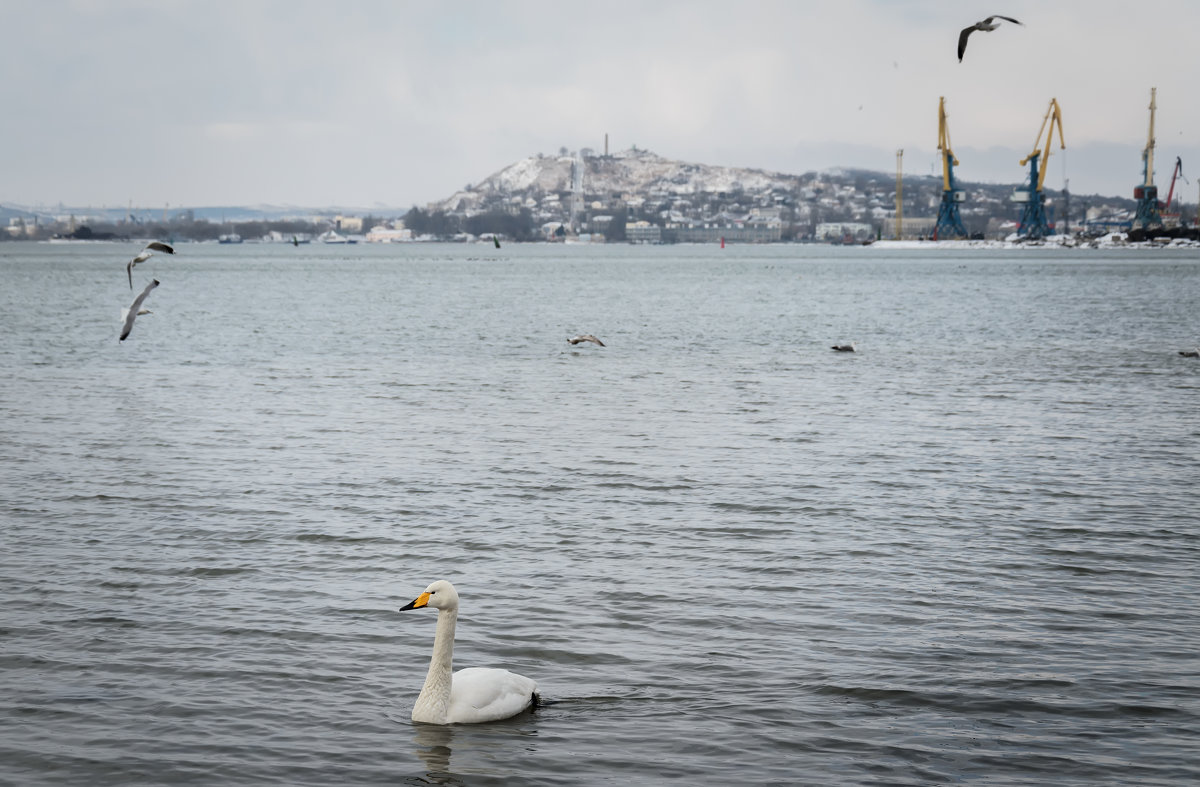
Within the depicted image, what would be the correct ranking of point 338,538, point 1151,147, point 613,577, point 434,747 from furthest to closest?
point 1151,147
point 338,538
point 613,577
point 434,747

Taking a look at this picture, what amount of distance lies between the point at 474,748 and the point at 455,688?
1.53 feet

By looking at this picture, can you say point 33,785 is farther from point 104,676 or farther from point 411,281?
point 411,281

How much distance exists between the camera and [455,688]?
26.8 ft

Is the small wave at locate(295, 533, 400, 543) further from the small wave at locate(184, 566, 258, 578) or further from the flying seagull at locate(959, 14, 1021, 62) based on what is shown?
the flying seagull at locate(959, 14, 1021, 62)

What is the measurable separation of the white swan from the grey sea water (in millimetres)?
123

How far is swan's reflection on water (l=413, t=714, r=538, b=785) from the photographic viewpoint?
24.7 feet

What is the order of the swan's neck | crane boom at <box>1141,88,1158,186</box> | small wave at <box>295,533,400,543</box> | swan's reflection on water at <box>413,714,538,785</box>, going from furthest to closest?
crane boom at <box>1141,88,1158,186</box>, small wave at <box>295,533,400,543</box>, the swan's neck, swan's reflection on water at <box>413,714,538,785</box>

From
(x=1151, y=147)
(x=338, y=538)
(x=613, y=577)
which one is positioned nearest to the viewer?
(x=613, y=577)

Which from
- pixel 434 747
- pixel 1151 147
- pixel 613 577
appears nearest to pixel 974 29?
pixel 613 577

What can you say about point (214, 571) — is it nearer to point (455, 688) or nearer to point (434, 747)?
point (455, 688)

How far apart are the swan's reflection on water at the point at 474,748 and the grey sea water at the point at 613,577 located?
3cm

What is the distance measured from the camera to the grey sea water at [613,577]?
7832 mm

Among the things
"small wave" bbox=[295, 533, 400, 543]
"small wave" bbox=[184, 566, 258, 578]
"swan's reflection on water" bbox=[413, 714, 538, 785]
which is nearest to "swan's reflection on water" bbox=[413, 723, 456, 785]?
"swan's reflection on water" bbox=[413, 714, 538, 785]

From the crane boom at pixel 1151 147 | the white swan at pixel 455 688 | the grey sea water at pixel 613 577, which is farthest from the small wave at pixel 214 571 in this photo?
the crane boom at pixel 1151 147
